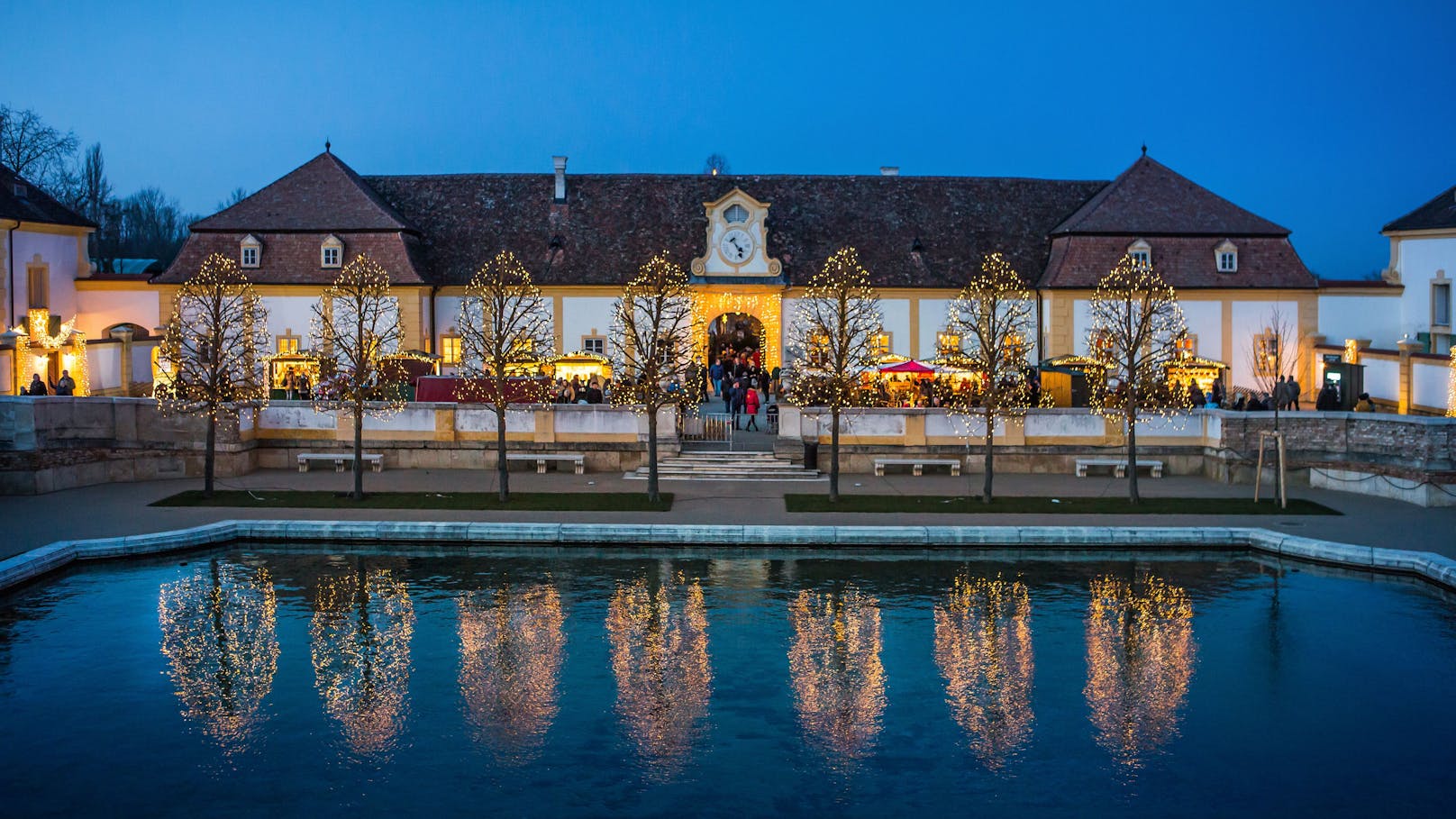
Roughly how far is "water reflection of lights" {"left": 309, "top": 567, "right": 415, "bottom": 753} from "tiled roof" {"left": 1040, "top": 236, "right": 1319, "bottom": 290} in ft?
96.7

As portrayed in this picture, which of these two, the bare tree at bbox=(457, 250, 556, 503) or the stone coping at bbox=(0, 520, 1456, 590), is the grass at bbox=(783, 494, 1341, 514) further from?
the bare tree at bbox=(457, 250, 556, 503)

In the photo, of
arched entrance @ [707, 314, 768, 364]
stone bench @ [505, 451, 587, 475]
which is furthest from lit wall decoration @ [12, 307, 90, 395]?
arched entrance @ [707, 314, 768, 364]

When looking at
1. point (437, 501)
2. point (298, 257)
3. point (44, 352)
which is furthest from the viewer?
point (298, 257)

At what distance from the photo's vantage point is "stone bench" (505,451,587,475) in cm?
3456

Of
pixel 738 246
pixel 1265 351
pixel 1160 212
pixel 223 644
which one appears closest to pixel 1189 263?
pixel 1160 212

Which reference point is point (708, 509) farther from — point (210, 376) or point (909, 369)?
point (909, 369)

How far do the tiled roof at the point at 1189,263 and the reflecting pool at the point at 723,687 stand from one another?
2278cm

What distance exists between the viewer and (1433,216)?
47.0 m

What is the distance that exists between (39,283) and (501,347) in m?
24.0

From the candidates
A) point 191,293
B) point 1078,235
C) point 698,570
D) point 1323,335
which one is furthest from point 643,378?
point 1323,335

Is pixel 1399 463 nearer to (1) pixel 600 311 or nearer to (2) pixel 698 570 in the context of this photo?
(2) pixel 698 570

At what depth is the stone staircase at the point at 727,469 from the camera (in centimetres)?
3353

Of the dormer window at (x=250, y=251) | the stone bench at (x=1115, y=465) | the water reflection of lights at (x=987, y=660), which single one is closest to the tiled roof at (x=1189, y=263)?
the stone bench at (x=1115, y=465)

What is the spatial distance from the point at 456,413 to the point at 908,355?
1883 cm
